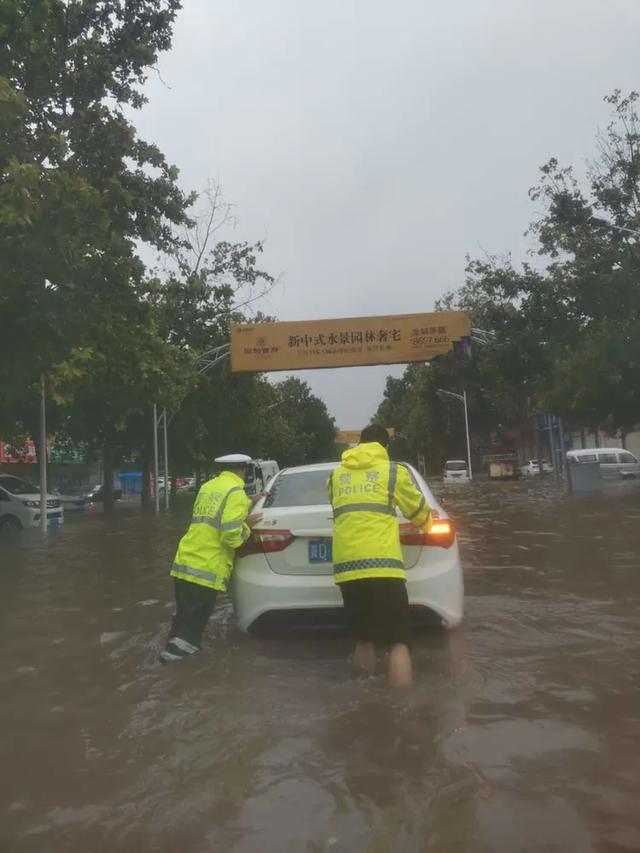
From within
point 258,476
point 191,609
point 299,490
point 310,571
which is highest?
point 258,476

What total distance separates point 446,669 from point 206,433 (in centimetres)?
2895

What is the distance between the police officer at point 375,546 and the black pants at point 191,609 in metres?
1.13

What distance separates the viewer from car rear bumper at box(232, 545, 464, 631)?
5289 millimetres

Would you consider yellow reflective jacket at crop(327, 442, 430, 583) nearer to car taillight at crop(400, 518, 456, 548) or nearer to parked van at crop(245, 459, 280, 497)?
car taillight at crop(400, 518, 456, 548)

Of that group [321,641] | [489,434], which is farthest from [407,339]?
[489,434]

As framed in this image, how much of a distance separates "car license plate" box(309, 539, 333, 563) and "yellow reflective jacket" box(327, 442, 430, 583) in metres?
0.59

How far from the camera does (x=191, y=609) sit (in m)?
5.49

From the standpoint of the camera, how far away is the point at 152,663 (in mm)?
5734

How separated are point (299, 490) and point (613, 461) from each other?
101 feet

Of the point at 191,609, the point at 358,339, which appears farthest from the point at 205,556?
the point at 358,339

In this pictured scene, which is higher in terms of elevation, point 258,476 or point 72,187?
point 72,187

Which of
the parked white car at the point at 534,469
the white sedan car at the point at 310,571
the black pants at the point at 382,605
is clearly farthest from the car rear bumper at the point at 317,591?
the parked white car at the point at 534,469

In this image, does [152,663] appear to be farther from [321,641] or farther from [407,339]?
[407,339]

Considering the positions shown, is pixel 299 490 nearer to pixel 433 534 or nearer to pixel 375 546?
pixel 433 534
